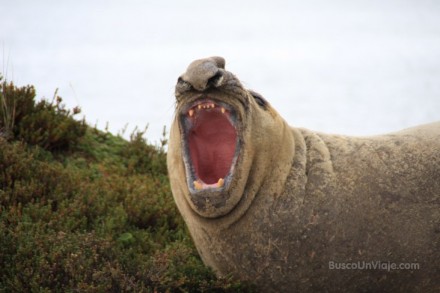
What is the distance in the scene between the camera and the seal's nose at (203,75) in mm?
4504

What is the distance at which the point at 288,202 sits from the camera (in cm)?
490

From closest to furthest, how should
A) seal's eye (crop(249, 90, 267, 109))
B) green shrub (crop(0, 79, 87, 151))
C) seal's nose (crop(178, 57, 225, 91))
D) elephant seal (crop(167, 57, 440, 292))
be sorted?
seal's nose (crop(178, 57, 225, 91)) < elephant seal (crop(167, 57, 440, 292)) < seal's eye (crop(249, 90, 267, 109)) < green shrub (crop(0, 79, 87, 151))

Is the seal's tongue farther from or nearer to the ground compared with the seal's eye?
nearer to the ground

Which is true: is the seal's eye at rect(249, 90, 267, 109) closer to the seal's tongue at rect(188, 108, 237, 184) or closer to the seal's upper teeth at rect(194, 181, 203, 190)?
the seal's tongue at rect(188, 108, 237, 184)

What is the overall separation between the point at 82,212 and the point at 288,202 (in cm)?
290

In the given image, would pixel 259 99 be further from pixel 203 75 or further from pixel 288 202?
pixel 288 202

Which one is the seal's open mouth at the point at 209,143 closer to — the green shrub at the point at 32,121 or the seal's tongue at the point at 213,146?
the seal's tongue at the point at 213,146

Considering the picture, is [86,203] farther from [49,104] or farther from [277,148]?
[277,148]

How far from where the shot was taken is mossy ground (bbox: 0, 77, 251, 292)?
16.8ft

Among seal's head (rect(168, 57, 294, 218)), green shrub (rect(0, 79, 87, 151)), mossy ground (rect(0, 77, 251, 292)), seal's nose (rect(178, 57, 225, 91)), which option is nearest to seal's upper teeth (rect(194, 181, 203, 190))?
seal's head (rect(168, 57, 294, 218))

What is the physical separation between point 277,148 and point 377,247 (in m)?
1.14

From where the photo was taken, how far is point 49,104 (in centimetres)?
902

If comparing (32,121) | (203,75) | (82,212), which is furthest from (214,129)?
(32,121)

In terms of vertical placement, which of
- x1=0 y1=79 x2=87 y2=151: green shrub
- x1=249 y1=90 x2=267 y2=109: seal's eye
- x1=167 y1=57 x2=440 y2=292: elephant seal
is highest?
x1=0 y1=79 x2=87 y2=151: green shrub
